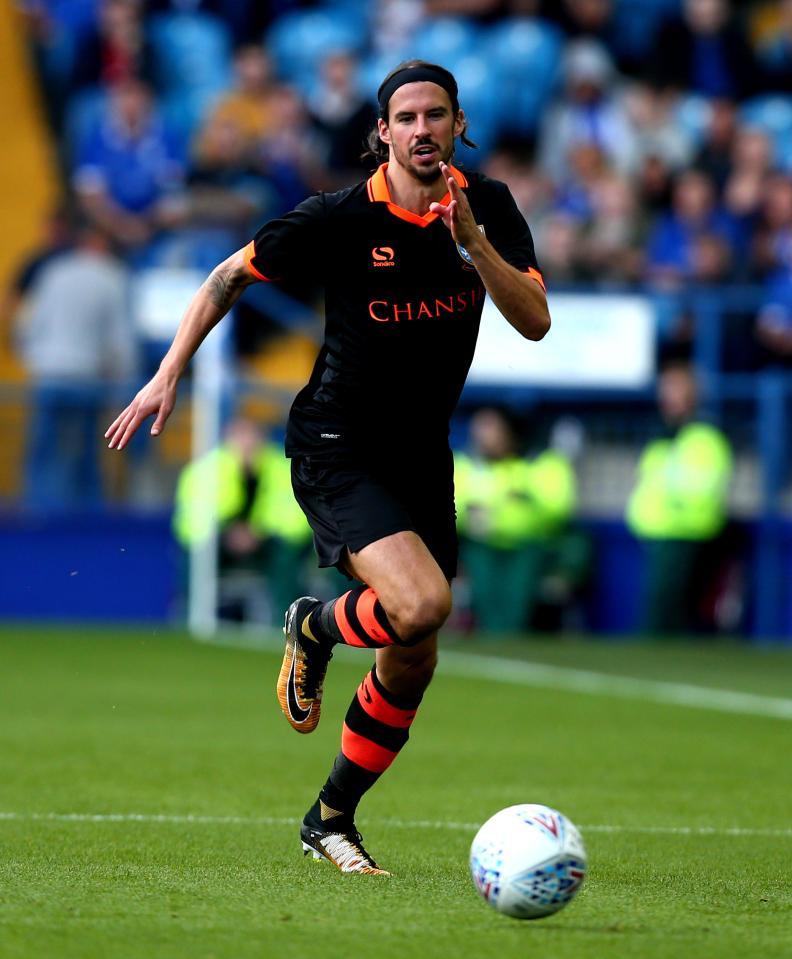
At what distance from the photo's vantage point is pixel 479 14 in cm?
2212

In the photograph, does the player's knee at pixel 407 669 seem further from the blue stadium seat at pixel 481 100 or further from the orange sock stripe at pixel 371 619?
the blue stadium seat at pixel 481 100

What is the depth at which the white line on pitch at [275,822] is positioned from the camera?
23.9 feet

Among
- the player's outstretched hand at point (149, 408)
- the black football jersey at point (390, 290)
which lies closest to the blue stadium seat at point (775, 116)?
the black football jersey at point (390, 290)

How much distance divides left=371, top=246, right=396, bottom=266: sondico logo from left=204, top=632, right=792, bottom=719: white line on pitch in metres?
6.22

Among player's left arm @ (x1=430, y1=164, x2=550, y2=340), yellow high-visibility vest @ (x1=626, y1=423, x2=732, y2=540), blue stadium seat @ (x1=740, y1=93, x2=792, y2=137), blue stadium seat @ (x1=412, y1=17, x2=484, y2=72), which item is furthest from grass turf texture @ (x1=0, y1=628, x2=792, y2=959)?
blue stadium seat @ (x1=740, y1=93, x2=792, y2=137)

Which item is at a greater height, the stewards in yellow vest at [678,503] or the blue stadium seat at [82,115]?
the blue stadium seat at [82,115]

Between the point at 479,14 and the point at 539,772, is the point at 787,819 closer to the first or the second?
the point at 539,772

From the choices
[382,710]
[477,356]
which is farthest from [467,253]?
[477,356]

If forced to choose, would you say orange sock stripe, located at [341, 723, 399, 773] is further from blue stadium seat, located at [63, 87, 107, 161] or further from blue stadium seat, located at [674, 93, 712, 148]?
blue stadium seat, located at [674, 93, 712, 148]

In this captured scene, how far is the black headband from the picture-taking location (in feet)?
19.9

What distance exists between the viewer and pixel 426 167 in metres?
6.05

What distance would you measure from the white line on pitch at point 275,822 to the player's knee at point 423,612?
1.51 m

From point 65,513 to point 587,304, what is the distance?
201 inches

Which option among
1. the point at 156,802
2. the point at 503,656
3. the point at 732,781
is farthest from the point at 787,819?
the point at 503,656
